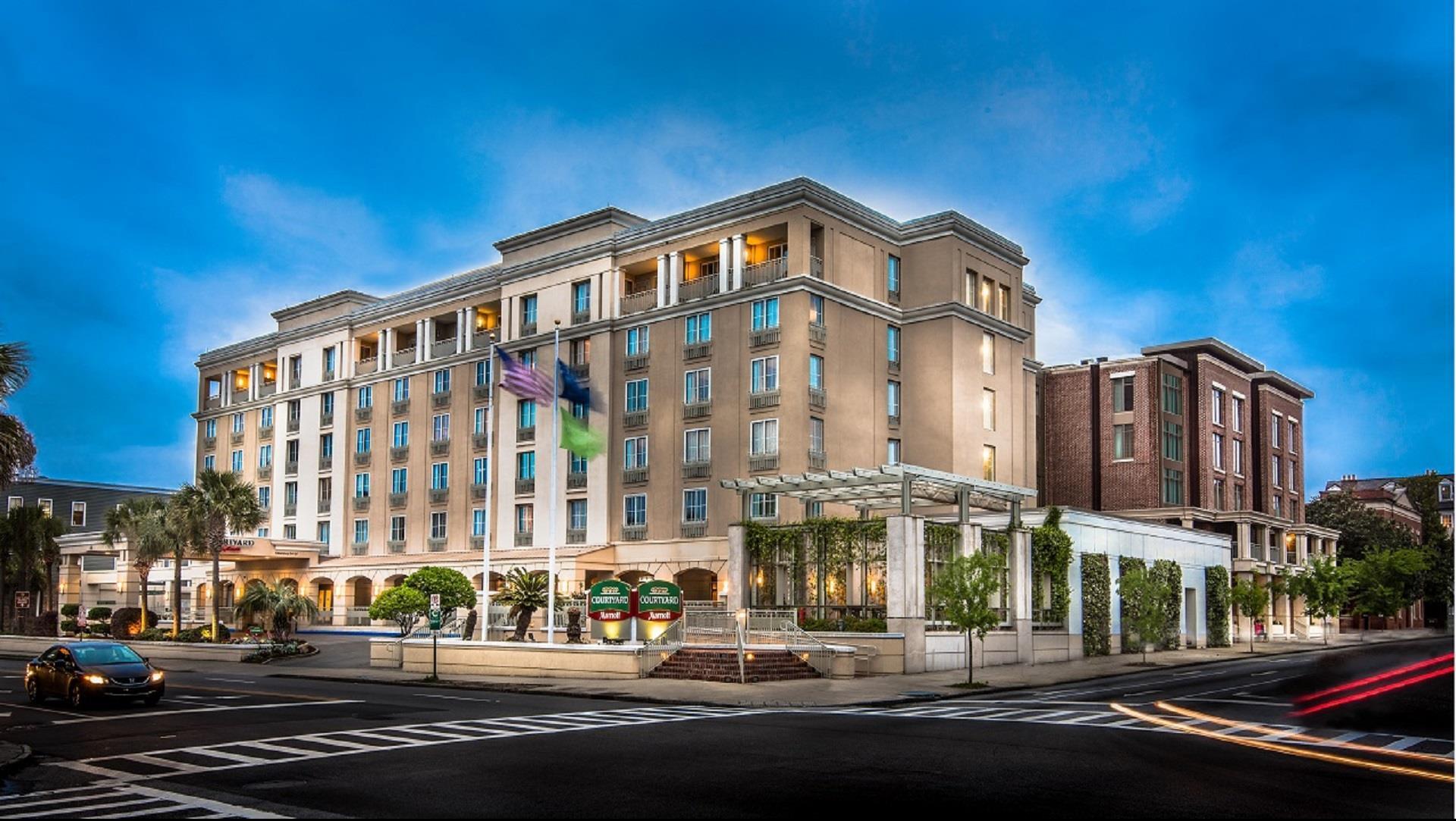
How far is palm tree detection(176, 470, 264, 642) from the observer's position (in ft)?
207

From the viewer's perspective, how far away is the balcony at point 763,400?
193ft

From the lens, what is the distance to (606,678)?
38094 mm

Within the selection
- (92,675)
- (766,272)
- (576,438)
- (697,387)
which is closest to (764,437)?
(697,387)

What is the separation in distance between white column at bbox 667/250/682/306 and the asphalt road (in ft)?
112

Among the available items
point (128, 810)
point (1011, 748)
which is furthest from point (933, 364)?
point (128, 810)

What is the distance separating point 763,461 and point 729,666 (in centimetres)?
2218

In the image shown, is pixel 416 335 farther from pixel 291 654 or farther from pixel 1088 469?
pixel 1088 469

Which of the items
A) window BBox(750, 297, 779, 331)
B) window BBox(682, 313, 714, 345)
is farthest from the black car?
window BBox(682, 313, 714, 345)

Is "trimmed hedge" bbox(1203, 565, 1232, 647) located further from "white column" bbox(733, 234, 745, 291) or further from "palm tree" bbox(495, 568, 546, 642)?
"palm tree" bbox(495, 568, 546, 642)

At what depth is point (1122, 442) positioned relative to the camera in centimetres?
8088

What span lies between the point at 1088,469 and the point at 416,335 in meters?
43.7

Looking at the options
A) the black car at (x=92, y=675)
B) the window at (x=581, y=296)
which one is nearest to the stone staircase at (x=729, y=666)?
the black car at (x=92, y=675)

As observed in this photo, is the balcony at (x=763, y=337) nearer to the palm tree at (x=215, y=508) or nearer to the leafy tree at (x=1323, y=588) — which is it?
the palm tree at (x=215, y=508)

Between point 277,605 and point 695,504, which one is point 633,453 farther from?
point 277,605
